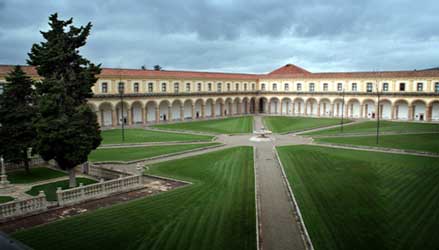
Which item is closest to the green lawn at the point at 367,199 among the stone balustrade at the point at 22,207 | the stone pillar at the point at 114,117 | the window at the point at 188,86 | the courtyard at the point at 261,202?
the courtyard at the point at 261,202

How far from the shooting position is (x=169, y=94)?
57594mm

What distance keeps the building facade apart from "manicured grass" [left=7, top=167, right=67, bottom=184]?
2279 centimetres

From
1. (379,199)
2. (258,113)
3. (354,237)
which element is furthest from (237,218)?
(258,113)

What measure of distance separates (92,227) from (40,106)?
776 centimetres

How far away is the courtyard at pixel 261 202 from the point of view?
40.1 feet

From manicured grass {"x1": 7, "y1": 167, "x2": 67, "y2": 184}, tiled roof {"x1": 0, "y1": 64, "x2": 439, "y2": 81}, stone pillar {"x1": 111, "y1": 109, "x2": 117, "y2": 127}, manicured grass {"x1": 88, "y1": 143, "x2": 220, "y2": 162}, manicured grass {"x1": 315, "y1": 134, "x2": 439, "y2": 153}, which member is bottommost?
manicured grass {"x1": 7, "y1": 167, "x2": 67, "y2": 184}

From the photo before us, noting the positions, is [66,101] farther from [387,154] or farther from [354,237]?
[387,154]

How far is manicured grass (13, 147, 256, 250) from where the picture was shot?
469 inches

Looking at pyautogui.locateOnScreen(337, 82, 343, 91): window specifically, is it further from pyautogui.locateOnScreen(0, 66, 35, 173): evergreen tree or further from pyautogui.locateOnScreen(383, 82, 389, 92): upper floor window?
pyautogui.locateOnScreen(0, 66, 35, 173): evergreen tree

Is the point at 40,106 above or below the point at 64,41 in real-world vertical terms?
below

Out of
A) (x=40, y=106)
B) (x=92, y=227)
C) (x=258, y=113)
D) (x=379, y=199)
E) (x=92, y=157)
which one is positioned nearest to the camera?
(x=92, y=227)

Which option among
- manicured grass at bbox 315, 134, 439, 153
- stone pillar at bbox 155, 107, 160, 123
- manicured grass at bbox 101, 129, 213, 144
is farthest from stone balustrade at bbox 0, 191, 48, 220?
stone pillar at bbox 155, 107, 160, 123

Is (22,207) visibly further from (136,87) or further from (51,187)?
(136,87)

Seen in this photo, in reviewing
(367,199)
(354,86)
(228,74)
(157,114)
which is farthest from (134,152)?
(354,86)
